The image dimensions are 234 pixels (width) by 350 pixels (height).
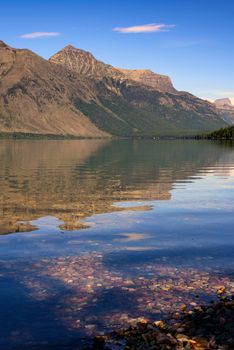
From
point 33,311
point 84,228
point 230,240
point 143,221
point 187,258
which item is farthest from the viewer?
point 143,221

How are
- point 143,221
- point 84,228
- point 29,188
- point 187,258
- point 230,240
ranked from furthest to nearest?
point 29,188, point 143,221, point 84,228, point 230,240, point 187,258

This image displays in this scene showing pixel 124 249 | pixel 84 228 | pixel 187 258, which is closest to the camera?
pixel 187 258

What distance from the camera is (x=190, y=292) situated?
20.0m

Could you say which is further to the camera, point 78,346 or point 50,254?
point 50,254

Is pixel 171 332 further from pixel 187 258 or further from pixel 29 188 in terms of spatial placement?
pixel 29 188

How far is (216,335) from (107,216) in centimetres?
2383

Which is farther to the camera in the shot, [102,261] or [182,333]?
[102,261]

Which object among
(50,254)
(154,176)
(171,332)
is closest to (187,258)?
(50,254)

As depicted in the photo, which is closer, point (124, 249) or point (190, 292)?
point (190, 292)

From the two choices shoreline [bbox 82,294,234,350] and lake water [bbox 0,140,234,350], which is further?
lake water [bbox 0,140,234,350]

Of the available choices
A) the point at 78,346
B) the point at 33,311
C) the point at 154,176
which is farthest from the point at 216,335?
the point at 154,176

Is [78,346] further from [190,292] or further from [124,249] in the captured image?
[124,249]

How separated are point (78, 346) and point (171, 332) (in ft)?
10.2

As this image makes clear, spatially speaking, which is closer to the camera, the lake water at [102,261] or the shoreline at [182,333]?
the shoreline at [182,333]
